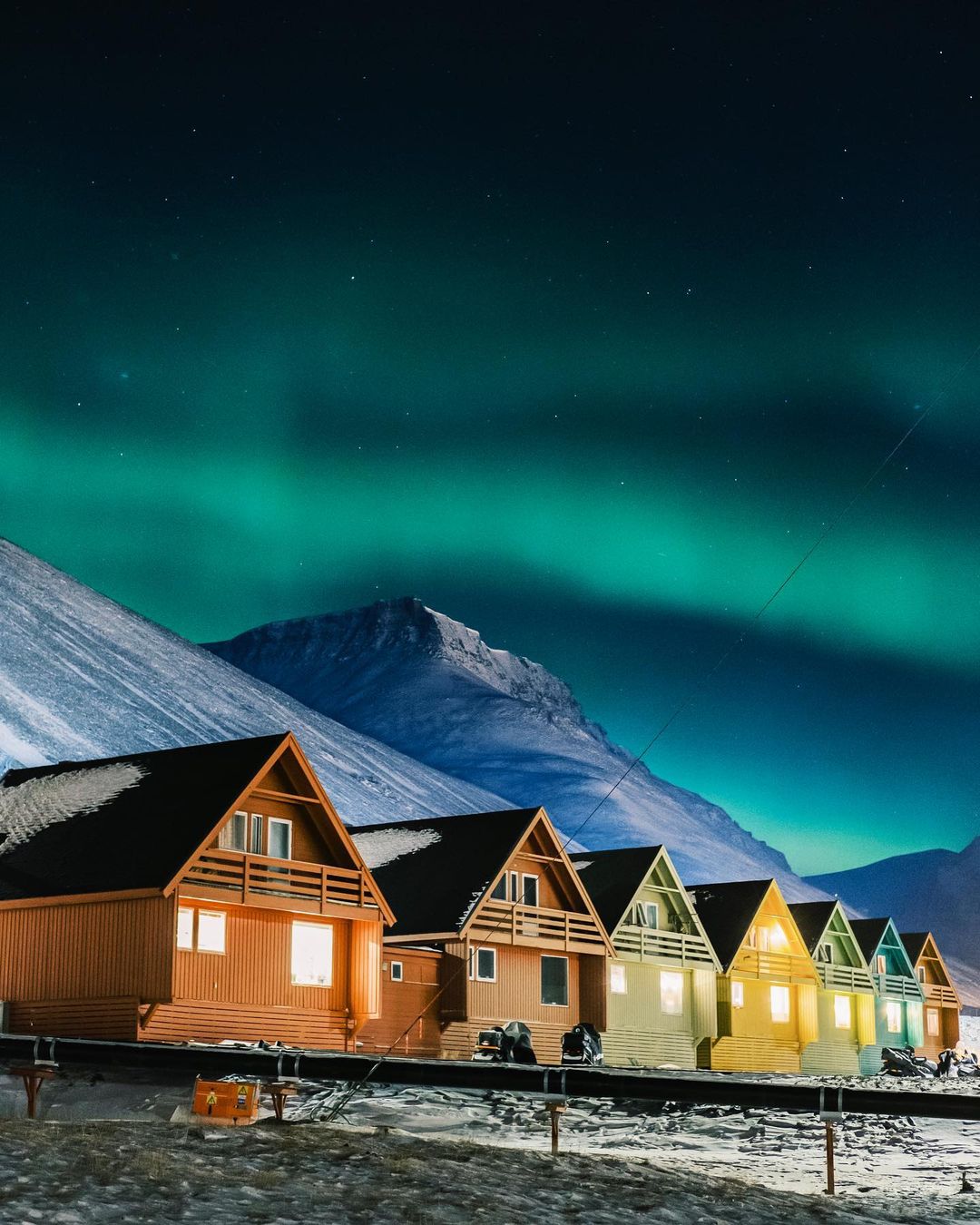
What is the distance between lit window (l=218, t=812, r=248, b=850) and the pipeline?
45.5 feet

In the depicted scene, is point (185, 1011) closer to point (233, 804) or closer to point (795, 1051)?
point (233, 804)

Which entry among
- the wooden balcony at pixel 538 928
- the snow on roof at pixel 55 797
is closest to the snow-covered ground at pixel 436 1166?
the snow on roof at pixel 55 797

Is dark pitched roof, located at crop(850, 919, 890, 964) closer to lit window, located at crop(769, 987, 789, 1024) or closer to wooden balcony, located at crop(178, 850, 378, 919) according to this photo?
lit window, located at crop(769, 987, 789, 1024)

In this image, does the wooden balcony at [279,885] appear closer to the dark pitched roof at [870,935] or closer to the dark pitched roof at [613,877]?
the dark pitched roof at [613,877]

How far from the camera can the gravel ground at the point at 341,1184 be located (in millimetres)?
15328

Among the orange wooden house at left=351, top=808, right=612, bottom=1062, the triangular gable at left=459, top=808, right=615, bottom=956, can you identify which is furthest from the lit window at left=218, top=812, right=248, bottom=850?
the triangular gable at left=459, top=808, right=615, bottom=956

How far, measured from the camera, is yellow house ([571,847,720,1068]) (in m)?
56.2

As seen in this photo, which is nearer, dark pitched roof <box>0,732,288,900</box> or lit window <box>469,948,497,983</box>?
dark pitched roof <box>0,732,288,900</box>

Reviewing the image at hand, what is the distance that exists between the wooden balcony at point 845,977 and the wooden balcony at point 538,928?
21160mm

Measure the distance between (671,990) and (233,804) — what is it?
82.6 feet

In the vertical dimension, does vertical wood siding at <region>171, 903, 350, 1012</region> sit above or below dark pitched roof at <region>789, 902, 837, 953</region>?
below

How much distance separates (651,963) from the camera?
5756cm

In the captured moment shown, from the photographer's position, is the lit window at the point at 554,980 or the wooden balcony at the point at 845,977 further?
the wooden balcony at the point at 845,977

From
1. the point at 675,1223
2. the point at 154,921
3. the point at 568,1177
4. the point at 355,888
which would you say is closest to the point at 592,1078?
the point at 568,1177
